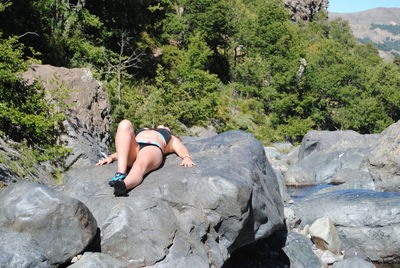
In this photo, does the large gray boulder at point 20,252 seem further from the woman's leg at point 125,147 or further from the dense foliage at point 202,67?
the dense foliage at point 202,67

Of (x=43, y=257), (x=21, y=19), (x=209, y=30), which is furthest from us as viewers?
(x=209, y=30)

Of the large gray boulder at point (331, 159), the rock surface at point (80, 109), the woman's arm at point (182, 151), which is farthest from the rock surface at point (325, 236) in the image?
the large gray boulder at point (331, 159)

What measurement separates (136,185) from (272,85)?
123 feet

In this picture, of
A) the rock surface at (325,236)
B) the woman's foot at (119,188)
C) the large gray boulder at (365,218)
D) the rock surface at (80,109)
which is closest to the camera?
the woman's foot at (119,188)

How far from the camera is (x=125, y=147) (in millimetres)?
5527

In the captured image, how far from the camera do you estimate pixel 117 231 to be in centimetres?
451

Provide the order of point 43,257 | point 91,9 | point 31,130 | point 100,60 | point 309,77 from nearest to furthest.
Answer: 1. point 43,257
2. point 31,130
3. point 100,60
4. point 91,9
5. point 309,77

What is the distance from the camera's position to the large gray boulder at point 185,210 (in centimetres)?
450

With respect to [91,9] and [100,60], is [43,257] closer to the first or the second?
[100,60]

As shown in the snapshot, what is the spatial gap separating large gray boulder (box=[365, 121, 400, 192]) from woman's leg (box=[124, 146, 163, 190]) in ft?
35.3

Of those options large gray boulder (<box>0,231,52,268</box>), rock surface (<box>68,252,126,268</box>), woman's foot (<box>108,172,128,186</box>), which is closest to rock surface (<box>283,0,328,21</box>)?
woman's foot (<box>108,172,128,186</box>)

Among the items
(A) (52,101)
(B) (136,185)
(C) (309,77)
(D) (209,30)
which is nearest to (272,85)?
(C) (309,77)

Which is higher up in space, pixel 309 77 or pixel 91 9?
pixel 91 9

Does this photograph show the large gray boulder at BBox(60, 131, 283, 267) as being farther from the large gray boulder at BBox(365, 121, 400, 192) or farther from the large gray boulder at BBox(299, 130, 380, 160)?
the large gray boulder at BBox(299, 130, 380, 160)
